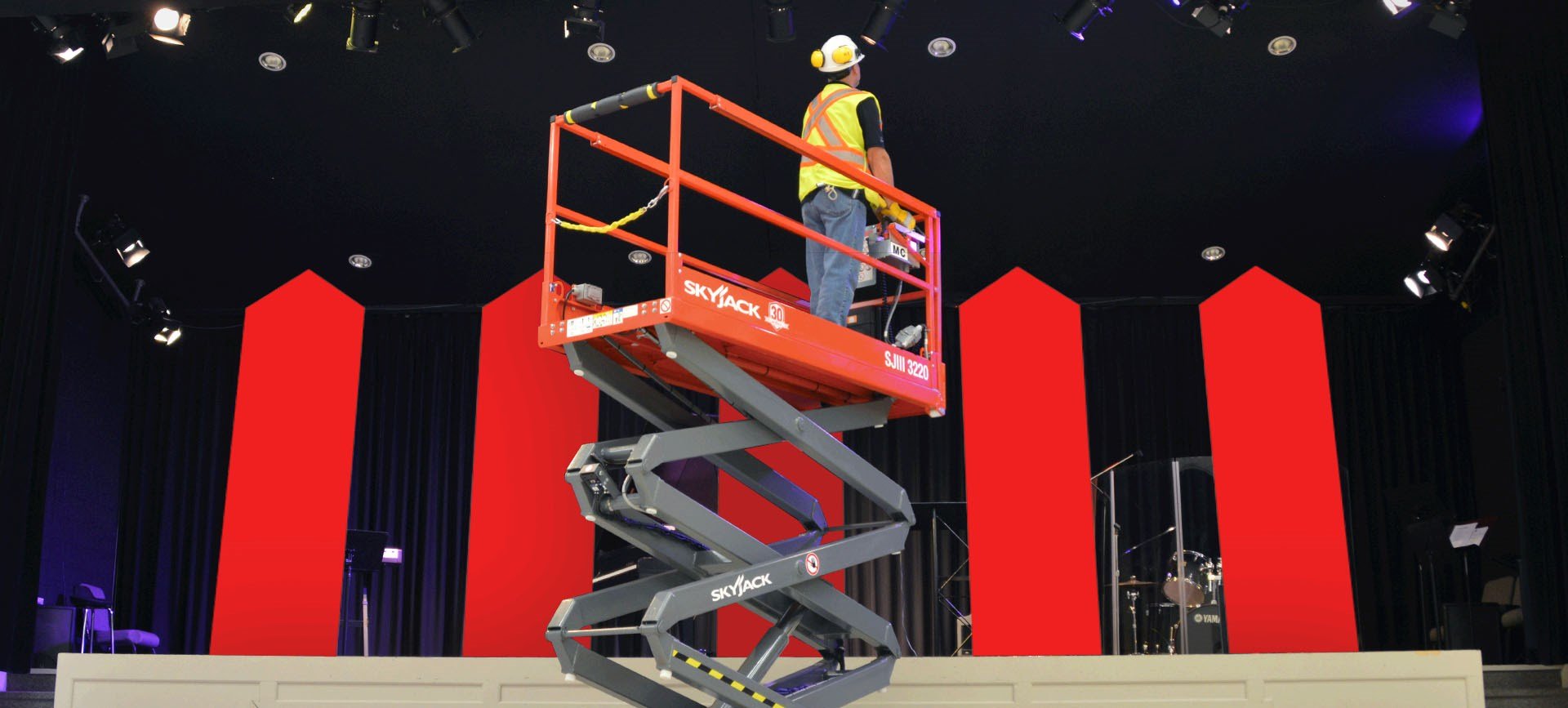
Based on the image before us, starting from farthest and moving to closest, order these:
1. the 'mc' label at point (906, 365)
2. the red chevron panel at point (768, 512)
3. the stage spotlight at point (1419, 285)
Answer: the stage spotlight at point (1419, 285) → the red chevron panel at point (768, 512) → the 'mc' label at point (906, 365)

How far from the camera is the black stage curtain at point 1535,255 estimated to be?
7.64 m

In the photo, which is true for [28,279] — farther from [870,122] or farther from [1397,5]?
[1397,5]

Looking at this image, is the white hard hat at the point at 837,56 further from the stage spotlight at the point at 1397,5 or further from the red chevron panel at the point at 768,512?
the stage spotlight at the point at 1397,5

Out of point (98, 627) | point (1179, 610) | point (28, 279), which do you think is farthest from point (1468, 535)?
point (98, 627)

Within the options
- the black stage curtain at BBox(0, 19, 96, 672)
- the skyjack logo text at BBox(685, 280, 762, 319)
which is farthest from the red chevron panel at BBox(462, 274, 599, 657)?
the black stage curtain at BBox(0, 19, 96, 672)

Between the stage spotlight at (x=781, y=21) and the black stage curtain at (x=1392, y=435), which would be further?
the black stage curtain at (x=1392, y=435)

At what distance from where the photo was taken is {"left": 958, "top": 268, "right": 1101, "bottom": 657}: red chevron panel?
661 cm

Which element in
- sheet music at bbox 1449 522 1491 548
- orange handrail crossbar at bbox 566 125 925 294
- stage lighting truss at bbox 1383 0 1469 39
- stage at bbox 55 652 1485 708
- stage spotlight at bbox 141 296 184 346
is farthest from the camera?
stage spotlight at bbox 141 296 184 346

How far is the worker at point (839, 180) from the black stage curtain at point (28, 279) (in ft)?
17.0

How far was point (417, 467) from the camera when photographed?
514 inches

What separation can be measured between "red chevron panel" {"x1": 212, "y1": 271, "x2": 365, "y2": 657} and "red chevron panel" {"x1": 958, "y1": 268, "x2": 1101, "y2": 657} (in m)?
3.20

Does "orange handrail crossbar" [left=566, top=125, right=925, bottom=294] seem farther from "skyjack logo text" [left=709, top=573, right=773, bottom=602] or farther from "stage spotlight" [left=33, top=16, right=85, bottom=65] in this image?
"stage spotlight" [left=33, top=16, right=85, bottom=65]

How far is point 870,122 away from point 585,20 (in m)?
2.51

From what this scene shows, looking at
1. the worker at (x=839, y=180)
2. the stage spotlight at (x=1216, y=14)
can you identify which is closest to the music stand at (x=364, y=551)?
the worker at (x=839, y=180)
